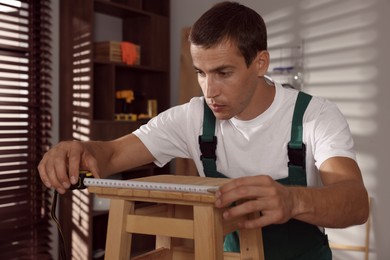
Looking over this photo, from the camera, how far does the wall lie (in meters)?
3.87

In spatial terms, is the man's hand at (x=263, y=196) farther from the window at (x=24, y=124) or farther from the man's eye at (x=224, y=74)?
the window at (x=24, y=124)

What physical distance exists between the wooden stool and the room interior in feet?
8.50

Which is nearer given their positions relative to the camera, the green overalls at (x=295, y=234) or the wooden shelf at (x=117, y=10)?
the green overalls at (x=295, y=234)

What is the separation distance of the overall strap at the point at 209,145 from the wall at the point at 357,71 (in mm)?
2527

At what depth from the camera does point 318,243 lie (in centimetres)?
163

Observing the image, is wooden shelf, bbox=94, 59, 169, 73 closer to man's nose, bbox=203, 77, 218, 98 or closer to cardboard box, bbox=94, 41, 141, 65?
cardboard box, bbox=94, 41, 141, 65

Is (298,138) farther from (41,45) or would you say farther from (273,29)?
(273,29)

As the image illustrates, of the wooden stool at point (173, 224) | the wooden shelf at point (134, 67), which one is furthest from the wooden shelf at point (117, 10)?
the wooden stool at point (173, 224)

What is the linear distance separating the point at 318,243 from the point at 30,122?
2.58m

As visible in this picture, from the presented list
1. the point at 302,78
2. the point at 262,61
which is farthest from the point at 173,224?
the point at 302,78

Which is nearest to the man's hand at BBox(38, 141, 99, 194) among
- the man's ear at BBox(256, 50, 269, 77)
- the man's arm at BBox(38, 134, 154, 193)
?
the man's arm at BBox(38, 134, 154, 193)

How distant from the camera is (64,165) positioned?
1.35m

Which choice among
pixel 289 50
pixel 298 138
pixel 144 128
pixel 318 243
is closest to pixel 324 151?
pixel 298 138

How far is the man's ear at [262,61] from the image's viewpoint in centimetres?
155
